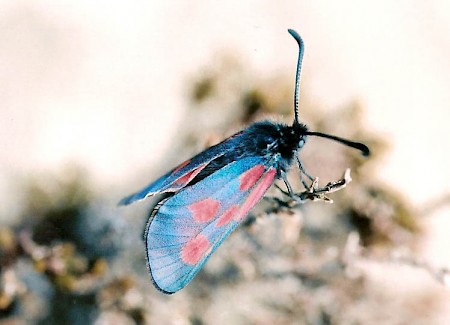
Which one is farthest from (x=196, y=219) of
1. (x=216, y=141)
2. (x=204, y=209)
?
(x=216, y=141)

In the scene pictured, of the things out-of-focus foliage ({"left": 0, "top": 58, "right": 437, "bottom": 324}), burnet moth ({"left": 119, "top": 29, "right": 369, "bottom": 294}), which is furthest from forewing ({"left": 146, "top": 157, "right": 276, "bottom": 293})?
out-of-focus foliage ({"left": 0, "top": 58, "right": 437, "bottom": 324})

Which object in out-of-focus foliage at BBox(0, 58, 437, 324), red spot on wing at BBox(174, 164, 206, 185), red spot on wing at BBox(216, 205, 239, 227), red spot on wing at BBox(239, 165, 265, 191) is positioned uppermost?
red spot on wing at BBox(239, 165, 265, 191)

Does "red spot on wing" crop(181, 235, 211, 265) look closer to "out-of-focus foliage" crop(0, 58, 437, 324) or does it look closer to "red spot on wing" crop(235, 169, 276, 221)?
"red spot on wing" crop(235, 169, 276, 221)

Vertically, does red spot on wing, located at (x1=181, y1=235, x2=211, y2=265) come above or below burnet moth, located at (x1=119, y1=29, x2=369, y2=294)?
below

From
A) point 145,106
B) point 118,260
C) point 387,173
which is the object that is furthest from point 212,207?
point 387,173

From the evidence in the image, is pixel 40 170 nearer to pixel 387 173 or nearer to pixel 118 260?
pixel 118 260

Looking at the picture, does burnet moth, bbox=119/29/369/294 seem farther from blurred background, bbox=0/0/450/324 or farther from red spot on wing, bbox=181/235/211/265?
blurred background, bbox=0/0/450/324

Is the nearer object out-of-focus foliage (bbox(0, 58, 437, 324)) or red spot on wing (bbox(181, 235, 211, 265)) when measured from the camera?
red spot on wing (bbox(181, 235, 211, 265))
